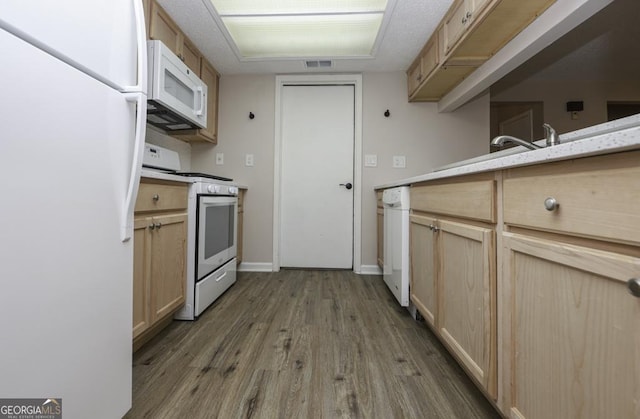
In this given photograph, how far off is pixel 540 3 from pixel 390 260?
1.68 m

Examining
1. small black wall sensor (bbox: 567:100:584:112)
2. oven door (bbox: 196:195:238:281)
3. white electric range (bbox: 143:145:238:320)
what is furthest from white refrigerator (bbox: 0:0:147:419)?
small black wall sensor (bbox: 567:100:584:112)

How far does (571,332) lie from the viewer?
1.89ft

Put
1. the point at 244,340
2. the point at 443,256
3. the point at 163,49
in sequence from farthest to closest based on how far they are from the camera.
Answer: the point at 163,49 → the point at 244,340 → the point at 443,256

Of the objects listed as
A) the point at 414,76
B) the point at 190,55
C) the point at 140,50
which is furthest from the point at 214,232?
the point at 414,76

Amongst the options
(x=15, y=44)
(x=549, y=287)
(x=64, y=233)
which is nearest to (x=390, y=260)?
(x=549, y=287)

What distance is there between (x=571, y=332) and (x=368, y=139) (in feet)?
7.92

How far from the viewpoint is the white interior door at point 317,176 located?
2.82 metres

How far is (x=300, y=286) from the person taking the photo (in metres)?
2.29

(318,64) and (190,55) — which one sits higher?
(318,64)

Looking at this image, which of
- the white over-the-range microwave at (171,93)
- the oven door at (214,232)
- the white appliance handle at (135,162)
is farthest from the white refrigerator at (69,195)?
the white over-the-range microwave at (171,93)

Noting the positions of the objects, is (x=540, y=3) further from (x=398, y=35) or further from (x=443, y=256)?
(x=443, y=256)

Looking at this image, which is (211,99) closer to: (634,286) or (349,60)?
(349,60)

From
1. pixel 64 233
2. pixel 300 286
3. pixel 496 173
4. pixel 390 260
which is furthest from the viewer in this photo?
pixel 300 286

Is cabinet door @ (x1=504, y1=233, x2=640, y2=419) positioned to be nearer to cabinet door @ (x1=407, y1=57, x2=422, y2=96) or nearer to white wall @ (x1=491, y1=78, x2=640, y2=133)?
white wall @ (x1=491, y1=78, x2=640, y2=133)
